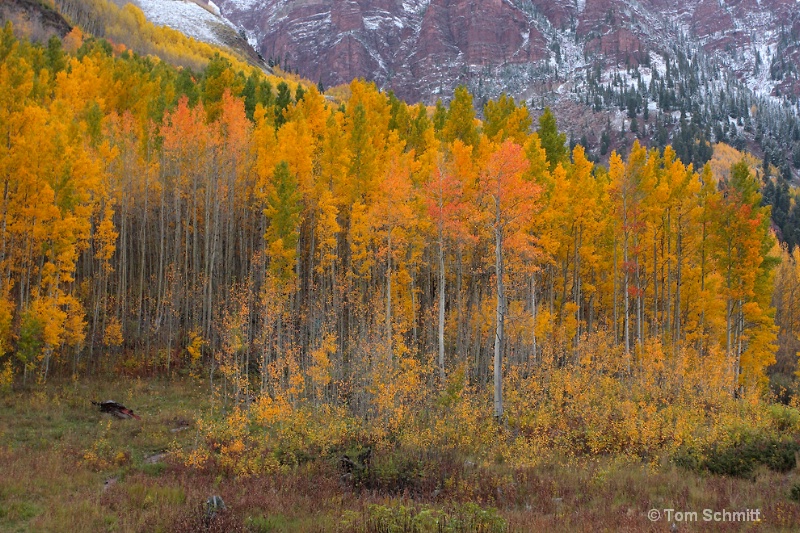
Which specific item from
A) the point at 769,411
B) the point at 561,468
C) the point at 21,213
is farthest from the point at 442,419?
the point at 21,213

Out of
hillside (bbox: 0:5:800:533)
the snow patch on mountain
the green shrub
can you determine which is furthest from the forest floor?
the snow patch on mountain

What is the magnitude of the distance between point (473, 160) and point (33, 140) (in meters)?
19.1

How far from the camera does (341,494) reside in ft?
36.0

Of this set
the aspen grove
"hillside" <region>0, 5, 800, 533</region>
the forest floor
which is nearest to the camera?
the forest floor

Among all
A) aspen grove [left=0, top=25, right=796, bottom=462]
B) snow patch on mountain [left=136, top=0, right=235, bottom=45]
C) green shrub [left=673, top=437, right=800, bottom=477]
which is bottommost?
green shrub [left=673, top=437, right=800, bottom=477]

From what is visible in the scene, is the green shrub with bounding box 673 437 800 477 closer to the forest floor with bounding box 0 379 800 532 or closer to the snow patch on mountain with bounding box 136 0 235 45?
the forest floor with bounding box 0 379 800 532

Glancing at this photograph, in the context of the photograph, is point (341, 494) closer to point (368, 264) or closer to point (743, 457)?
point (743, 457)

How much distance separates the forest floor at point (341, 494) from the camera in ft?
29.5

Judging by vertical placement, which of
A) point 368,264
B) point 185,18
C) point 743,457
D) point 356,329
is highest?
point 185,18

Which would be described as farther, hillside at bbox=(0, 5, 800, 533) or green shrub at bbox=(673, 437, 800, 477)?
green shrub at bbox=(673, 437, 800, 477)

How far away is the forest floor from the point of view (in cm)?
898

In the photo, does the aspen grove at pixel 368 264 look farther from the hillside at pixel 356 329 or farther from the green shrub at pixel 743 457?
the green shrub at pixel 743 457

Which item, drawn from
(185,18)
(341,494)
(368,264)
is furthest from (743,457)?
(185,18)

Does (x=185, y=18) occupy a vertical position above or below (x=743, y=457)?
above
